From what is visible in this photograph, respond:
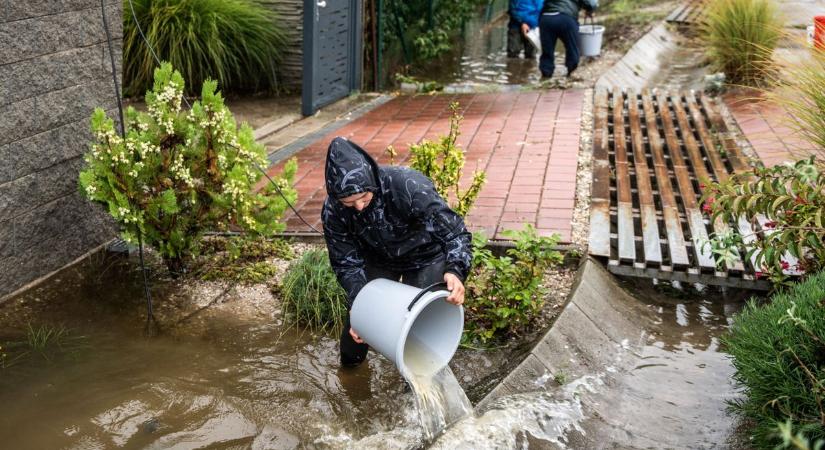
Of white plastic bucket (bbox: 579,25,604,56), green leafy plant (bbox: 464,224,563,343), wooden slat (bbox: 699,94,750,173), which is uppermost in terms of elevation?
white plastic bucket (bbox: 579,25,604,56)

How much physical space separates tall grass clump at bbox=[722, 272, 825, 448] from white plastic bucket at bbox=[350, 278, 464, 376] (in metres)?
1.27

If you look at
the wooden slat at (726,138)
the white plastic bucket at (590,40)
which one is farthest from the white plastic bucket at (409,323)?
the white plastic bucket at (590,40)

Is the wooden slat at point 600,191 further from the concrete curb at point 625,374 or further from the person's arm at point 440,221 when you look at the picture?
the person's arm at point 440,221

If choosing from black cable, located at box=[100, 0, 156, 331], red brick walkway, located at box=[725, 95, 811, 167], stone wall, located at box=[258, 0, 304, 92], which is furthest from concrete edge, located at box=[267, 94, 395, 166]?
red brick walkway, located at box=[725, 95, 811, 167]

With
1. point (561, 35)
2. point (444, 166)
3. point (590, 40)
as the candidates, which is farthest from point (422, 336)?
point (590, 40)

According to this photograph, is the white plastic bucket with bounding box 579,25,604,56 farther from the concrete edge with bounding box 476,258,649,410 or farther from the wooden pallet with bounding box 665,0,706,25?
the concrete edge with bounding box 476,258,649,410

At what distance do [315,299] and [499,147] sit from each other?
3410 mm

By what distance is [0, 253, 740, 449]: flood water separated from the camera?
3693 mm

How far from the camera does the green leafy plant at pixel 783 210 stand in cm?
428

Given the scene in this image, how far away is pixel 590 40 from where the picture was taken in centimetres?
1157

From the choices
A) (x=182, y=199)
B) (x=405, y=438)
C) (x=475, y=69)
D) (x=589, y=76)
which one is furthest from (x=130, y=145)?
(x=475, y=69)

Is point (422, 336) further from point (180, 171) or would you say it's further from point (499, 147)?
point (499, 147)

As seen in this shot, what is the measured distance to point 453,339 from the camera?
373 cm

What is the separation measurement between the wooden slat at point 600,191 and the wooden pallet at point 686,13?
7.59 meters
